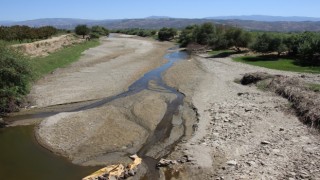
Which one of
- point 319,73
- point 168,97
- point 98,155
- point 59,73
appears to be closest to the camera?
point 98,155

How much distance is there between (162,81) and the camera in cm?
4556

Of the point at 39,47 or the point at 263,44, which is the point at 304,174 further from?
the point at 39,47

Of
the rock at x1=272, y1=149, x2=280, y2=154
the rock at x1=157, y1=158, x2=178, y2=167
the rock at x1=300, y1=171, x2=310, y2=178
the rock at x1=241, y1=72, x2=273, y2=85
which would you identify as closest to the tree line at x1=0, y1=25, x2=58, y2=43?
the rock at x1=241, y1=72, x2=273, y2=85

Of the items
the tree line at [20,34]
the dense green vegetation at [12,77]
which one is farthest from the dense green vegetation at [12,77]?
the tree line at [20,34]

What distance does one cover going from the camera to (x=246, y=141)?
2347cm

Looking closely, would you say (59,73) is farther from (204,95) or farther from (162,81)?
(204,95)

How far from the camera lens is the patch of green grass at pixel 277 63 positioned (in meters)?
48.2

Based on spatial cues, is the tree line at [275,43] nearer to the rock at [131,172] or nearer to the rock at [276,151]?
the rock at [276,151]

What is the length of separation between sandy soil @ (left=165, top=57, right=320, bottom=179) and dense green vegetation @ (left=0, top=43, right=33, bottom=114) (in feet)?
50.1

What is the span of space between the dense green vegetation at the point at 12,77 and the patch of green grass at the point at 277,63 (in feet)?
114

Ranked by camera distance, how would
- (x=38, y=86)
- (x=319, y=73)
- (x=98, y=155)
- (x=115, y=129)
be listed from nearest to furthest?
1. (x=98, y=155)
2. (x=115, y=129)
3. (x=38, y=86)
4. (x=319, y=73)

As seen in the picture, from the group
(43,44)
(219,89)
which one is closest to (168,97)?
(219,89)

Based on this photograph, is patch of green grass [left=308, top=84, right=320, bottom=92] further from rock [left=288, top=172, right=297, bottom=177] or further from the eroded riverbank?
rock [left=288, top=172, right=297, bottom=177]

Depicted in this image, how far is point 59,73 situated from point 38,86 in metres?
8.33
